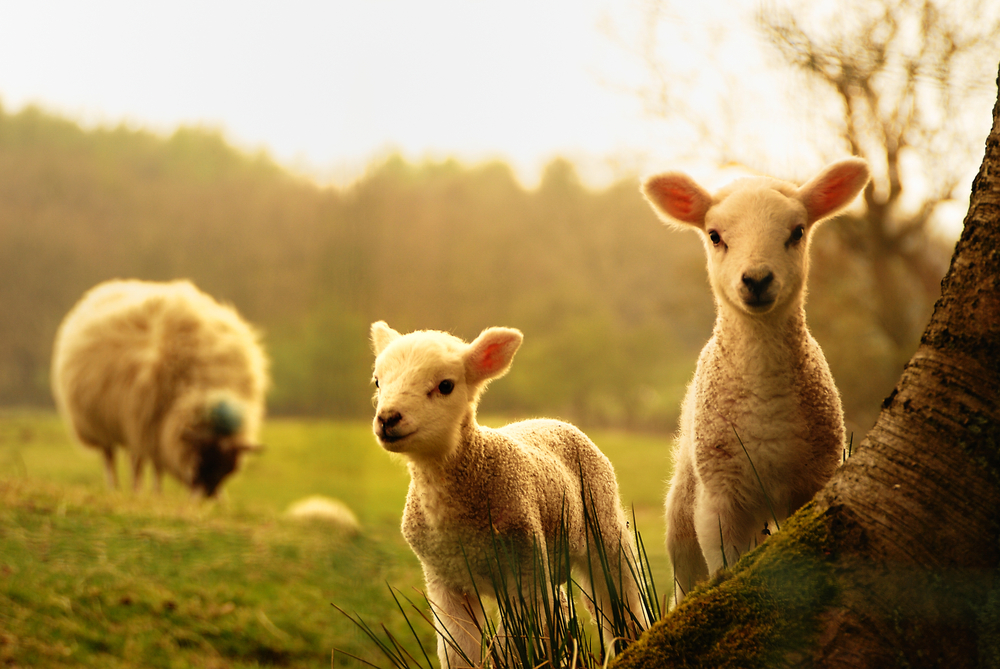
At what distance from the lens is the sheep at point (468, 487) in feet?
3.86

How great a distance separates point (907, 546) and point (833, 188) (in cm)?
61

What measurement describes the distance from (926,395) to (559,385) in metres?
1.18

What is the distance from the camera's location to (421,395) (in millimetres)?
1161

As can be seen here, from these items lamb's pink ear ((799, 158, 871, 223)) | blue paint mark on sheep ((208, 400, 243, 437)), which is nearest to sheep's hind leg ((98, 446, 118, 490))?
blue paint mark on sheep ((208, 400, 243, 437))

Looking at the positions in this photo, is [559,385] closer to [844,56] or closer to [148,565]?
[844,56]

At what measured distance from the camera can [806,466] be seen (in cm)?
129

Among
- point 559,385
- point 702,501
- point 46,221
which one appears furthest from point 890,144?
point 46,221

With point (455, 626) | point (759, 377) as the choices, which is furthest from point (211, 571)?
point (759, 377)

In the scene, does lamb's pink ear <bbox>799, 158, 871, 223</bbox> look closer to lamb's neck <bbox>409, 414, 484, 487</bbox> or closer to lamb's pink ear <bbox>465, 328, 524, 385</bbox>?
lamb's pink ear <bbox>465, 328, 524, 385</bbox>

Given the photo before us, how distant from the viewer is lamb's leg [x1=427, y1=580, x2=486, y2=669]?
A: 4.06 ft

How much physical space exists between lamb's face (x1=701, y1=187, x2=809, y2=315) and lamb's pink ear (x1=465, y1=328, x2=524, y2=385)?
0.39 metres

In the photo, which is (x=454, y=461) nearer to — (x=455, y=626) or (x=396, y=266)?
(x=455, y=626)

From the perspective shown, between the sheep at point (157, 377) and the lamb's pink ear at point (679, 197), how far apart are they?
4.86 m

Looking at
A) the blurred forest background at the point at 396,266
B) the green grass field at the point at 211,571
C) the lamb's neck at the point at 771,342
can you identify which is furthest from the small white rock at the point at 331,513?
the lamb's neck at the point at 771,342
